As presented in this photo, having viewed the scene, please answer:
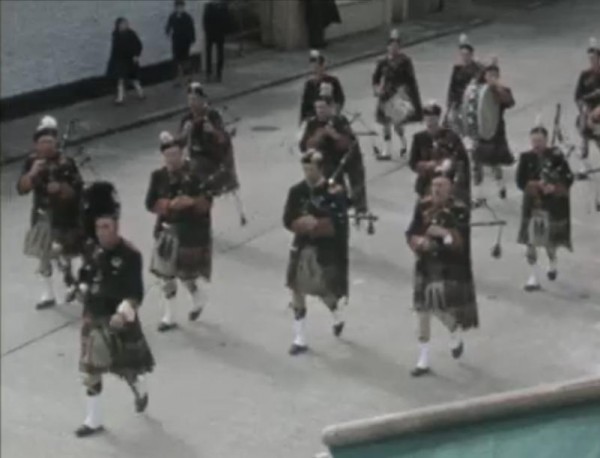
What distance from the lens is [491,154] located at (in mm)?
4496

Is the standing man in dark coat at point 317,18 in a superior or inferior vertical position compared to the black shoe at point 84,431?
superior

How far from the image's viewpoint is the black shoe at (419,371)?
4.21 meters

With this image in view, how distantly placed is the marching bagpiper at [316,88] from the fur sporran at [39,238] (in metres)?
0.64

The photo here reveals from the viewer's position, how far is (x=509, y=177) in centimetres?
466

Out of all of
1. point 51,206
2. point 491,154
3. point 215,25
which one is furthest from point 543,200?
point 215,25

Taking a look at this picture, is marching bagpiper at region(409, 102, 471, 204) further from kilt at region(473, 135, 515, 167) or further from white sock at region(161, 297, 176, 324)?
white sock at region(161, 297, 176, 324)

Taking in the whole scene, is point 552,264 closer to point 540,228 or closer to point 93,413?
point 540,228

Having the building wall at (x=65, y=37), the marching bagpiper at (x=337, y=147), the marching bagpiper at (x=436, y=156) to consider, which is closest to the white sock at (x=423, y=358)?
the marching bagpiper at (x=436, y=156)

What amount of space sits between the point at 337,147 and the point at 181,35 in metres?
2.12

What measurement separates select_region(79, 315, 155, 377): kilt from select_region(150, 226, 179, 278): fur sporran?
58 centimetres

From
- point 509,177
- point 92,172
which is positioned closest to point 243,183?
point 509,177

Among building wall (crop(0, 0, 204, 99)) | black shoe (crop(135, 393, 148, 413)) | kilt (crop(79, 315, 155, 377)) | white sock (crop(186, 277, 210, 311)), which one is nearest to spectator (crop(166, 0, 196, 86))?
building wall (crop(0, 0, 204, 99))

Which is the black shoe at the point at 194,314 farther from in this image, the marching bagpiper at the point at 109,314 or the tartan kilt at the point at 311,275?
the marching bagpiper at the point at 109,314

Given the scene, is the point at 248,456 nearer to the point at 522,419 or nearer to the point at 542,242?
the point at 522,419
